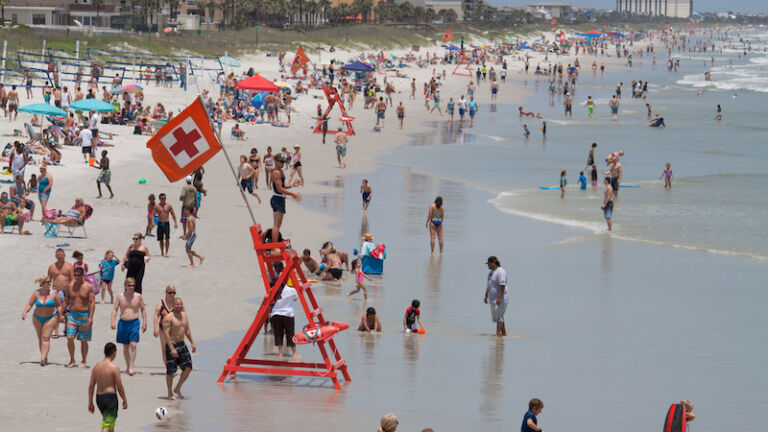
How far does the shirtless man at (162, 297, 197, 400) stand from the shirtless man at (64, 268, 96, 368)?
127 cm

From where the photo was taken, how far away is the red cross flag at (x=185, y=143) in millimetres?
12352

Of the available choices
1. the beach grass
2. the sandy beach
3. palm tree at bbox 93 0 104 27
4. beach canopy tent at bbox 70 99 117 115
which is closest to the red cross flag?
the sandy beach

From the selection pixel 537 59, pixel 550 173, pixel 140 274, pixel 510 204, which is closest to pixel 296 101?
pixel 550 173

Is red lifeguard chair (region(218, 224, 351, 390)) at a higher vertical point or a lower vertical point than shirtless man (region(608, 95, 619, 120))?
lower

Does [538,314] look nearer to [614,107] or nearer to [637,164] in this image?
[637,164]

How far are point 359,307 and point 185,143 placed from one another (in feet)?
17.9

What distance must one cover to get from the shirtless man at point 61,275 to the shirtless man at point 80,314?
97cm

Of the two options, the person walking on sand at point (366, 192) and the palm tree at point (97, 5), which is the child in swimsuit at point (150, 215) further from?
the palm tree at point (97, 5)

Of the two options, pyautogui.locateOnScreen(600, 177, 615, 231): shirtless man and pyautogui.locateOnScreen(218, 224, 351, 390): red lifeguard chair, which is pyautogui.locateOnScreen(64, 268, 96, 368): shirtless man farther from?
pyautogui.locateOnScreen(600, 177, 615, 231): shirtless man

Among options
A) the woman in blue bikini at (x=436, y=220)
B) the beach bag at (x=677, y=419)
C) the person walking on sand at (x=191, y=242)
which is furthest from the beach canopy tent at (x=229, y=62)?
the beach bag at (x=677, y=419)

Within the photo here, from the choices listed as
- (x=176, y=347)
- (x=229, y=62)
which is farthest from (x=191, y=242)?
(x=229, y=62)

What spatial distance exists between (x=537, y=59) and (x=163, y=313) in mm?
117386

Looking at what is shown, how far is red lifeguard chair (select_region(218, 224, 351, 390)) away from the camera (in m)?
12.5

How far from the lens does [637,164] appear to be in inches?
1475
